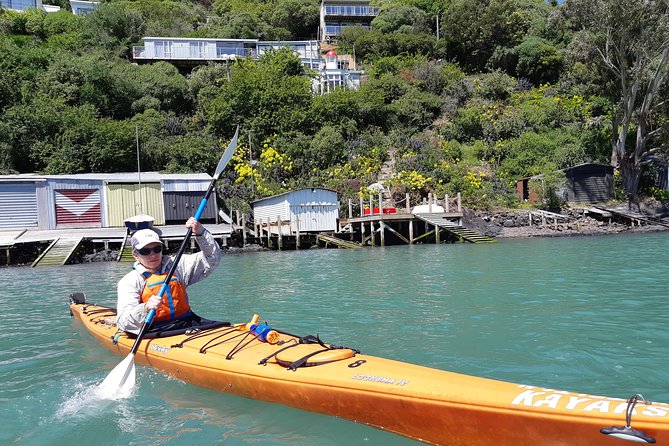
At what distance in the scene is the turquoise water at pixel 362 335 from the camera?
476cm

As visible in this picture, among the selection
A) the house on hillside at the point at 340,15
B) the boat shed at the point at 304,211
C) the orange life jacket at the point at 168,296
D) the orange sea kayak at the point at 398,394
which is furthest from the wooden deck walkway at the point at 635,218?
the house on hillside at the point at 340,15

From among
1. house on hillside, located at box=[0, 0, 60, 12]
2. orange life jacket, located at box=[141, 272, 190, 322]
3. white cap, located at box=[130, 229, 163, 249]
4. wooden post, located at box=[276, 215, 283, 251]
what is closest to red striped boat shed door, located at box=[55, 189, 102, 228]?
wooden post, located at box=[276, 215, 283, 251]

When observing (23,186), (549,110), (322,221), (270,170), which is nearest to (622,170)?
(549,110)

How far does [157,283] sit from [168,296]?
23cm

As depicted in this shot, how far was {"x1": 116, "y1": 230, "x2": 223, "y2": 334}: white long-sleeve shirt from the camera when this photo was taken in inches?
229

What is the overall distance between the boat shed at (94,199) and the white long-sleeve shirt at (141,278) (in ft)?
72.8

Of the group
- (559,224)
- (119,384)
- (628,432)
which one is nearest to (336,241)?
(559,224)

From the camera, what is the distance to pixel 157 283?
593 centimetres

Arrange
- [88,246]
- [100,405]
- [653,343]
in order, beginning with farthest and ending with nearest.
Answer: [88,246] < [653,343] < [100,405]

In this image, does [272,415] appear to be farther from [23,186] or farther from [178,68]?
[178,68]

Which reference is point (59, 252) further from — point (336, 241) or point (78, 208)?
point (336, 241)

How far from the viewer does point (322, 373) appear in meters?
4.50

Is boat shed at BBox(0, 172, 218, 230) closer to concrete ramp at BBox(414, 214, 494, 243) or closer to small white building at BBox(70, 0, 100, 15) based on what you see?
concrete ramp at BBox(414, 214, 494, 243)

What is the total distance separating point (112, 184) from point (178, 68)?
886 inches
